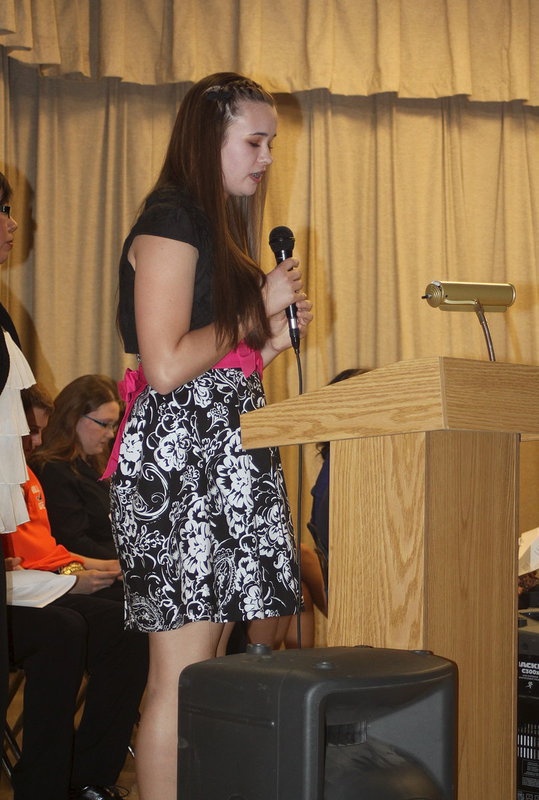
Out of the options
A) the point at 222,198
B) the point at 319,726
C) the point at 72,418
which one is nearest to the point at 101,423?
the point at 72,418

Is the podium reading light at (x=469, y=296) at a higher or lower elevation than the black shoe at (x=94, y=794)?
higher

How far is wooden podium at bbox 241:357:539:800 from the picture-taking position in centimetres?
130

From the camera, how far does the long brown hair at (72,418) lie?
→ 366cm

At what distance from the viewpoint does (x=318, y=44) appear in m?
4.79

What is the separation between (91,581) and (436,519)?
2060mm

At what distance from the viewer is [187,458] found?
5.31 ft

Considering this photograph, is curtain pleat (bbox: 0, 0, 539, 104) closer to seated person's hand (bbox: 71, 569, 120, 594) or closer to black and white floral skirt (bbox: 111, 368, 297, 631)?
seated person's hand (bbox: 71, 569, 120, 594)

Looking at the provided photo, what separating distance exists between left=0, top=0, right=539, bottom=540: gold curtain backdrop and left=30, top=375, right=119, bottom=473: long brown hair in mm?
913

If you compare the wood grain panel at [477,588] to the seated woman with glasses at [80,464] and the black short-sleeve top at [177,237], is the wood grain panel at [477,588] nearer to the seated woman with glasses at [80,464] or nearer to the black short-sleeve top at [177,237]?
the black short-sleeve top at [177,237]

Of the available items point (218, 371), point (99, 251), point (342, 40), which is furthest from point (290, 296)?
point (342, 40)

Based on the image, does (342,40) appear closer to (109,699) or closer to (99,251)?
(99,251)

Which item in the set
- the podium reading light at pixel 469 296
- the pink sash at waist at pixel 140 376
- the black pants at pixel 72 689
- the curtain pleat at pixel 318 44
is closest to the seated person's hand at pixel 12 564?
the black pants at pixel 72 689

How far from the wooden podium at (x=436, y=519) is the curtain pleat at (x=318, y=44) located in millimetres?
3692

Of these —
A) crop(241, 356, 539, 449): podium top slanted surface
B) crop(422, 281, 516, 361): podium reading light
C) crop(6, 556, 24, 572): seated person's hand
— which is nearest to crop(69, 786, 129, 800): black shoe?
crop(6, 556, 24, 572): seated person's hand
